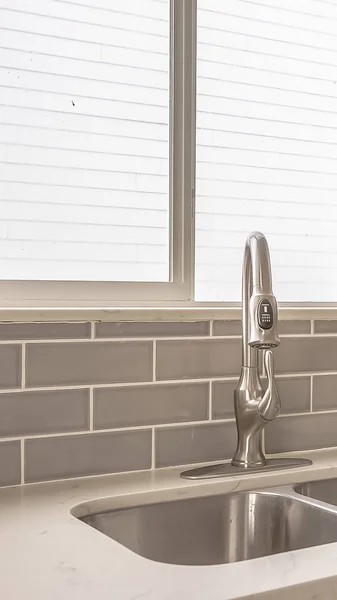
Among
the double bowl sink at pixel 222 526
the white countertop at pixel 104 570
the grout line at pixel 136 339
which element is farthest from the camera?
the grout line at pixel 136 339

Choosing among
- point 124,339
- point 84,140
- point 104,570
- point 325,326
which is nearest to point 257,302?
point 124,339

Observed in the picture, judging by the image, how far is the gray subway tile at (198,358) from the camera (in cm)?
141

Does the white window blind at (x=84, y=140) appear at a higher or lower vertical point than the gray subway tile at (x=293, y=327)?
higher

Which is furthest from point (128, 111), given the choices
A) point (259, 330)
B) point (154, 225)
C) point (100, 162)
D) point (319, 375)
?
point (319, 375)

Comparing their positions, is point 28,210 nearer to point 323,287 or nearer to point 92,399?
point 92,399

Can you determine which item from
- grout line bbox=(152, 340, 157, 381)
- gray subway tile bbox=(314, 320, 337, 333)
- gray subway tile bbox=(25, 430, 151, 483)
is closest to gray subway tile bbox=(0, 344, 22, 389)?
gray subway tile bbox=(25, 430, 151, 483)

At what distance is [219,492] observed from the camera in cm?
127

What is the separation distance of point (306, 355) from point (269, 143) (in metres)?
0.47

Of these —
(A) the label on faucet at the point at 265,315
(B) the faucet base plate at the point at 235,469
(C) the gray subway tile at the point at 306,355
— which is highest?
(A) the label on faucet at the point at 265,315

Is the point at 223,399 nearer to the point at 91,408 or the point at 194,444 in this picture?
the point at 194,444

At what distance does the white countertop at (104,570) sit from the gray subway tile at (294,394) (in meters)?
A: 0.52

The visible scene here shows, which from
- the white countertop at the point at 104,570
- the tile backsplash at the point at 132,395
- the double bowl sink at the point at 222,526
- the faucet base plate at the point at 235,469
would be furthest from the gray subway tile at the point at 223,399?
the white countertop at the point at 104,570

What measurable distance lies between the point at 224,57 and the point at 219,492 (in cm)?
90

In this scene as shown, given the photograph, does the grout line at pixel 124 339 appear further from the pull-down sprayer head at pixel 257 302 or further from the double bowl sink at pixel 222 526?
the double bowl sink at pixel 222 526
